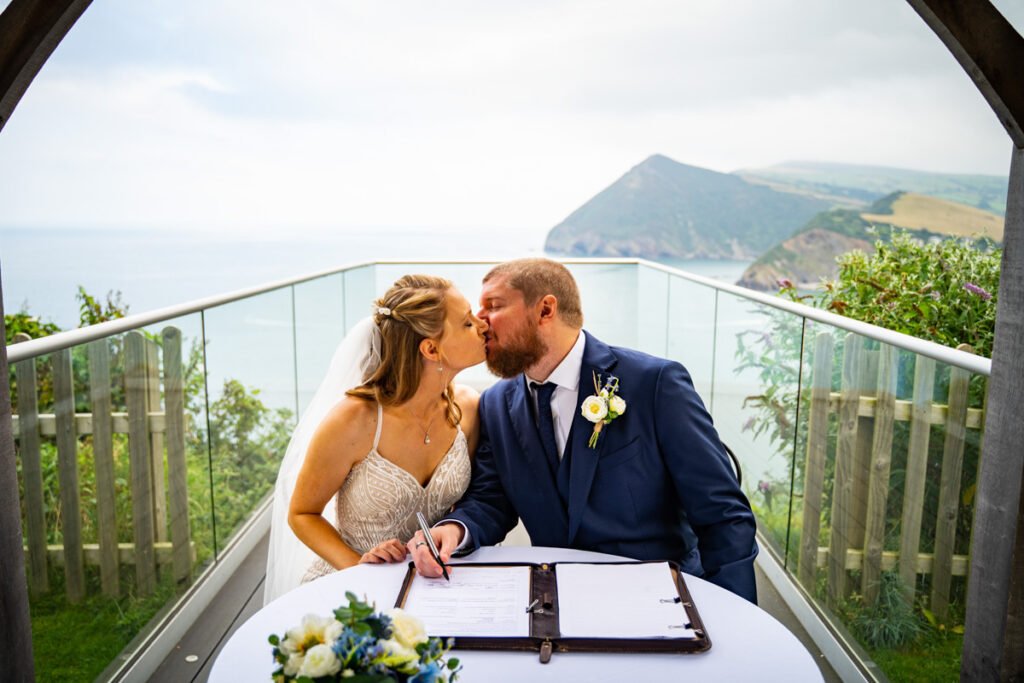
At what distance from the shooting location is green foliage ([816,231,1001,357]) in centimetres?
367

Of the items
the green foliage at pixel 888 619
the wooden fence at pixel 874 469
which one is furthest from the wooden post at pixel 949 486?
the green foliage at pixel 888 619

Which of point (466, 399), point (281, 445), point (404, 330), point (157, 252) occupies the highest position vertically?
point (404, 330)

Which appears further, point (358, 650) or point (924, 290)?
point (924, 290)

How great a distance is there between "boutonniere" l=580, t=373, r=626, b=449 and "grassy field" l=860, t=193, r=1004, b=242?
68.0 ft

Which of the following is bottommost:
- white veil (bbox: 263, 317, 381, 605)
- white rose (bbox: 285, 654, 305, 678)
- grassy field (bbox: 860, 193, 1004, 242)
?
white veil (bbox: 263, 317, 381, 605)

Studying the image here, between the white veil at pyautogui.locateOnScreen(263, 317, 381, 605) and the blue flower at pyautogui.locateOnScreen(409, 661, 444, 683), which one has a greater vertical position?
the blue flower at pyautogui.locateOnScreen(409, 661, 444, 683)

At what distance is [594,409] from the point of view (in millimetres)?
1902

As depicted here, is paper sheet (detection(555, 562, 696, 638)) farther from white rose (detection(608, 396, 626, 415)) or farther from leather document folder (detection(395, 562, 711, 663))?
white rose (detection(608, 396, 626, 415))

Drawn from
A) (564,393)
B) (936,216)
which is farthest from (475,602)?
(936,216)

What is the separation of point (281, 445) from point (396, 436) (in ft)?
7.49

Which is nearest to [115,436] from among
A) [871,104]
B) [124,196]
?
[871,104]

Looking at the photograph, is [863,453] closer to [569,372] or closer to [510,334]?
[569,372]

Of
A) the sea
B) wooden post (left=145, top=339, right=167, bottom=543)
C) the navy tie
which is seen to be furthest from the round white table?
the sea

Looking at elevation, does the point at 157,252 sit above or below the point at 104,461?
below
